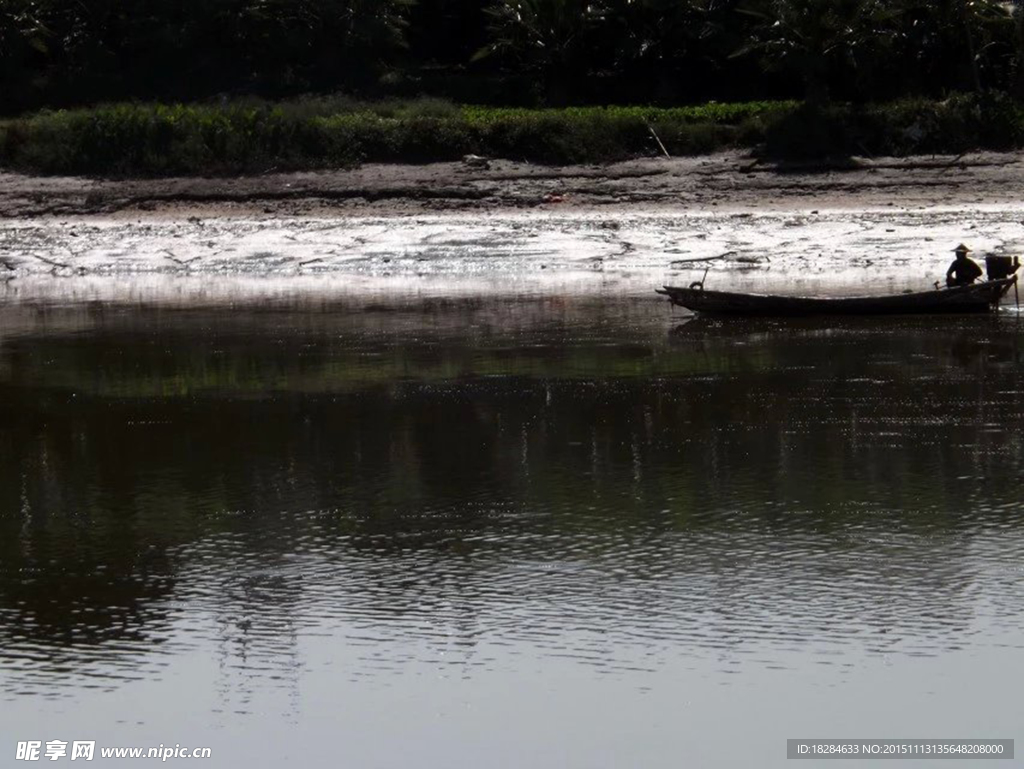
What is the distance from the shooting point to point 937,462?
44.6ft

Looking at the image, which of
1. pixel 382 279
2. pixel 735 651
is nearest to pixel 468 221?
pixel 382 279

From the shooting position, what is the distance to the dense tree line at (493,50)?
1181 inches

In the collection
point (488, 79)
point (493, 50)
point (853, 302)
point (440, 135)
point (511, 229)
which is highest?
point (493, 50)

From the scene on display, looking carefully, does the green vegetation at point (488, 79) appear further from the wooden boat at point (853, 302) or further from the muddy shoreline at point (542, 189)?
the wooden boat at point (853, 302)

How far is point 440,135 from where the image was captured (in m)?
29.5

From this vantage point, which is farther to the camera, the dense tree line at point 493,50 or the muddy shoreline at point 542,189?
the dense tree line at point 493,50

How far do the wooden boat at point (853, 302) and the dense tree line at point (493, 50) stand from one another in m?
9.13

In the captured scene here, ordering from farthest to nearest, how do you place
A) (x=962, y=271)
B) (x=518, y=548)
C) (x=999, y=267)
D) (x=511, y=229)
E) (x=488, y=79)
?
(x=488, y=79) → (x=511, y=229) → (x=962, y=271) → (x=999, y=267) → (x=518, y=548)

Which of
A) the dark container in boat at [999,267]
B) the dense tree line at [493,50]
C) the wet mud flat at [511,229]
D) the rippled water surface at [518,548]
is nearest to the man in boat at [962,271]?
the dark container in boat at [999,267]

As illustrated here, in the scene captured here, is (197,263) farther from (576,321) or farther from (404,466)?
(404,466)

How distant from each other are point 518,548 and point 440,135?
18.9m

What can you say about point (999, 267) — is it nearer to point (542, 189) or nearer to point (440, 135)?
point (542, 189)

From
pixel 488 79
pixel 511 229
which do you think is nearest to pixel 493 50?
pixel 488 79

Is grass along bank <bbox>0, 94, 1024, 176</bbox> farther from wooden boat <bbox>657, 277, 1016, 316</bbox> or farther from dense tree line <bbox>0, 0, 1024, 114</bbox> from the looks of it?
wooden boat <bbox>657, 277, 1016, 316</bbox>
